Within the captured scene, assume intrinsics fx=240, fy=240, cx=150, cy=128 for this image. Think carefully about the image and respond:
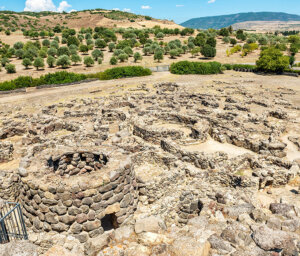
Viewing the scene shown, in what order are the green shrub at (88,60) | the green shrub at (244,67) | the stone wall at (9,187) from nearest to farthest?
the stone wall at (9,187)
the green shrub at (244,67)
the green shrub at (88,60)

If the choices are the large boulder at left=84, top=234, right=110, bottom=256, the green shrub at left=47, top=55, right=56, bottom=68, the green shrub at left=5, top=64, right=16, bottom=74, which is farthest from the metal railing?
the green shrub at left=47, top=55, right=56, bottom=68

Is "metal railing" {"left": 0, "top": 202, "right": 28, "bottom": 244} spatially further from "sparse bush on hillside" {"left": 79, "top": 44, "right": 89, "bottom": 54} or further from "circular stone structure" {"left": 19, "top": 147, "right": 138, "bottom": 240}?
"sparse bush on hillside" {"left": 79, "top": 44, "right": 89, "bottom": 54}

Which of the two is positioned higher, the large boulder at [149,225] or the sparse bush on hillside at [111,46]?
the sparse bush on hillside at [111,46]

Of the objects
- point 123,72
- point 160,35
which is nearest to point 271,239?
point 123,72

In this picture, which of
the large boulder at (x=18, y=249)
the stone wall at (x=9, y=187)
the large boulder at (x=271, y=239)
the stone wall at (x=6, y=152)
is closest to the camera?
the large boulder at (x=18, y=249)

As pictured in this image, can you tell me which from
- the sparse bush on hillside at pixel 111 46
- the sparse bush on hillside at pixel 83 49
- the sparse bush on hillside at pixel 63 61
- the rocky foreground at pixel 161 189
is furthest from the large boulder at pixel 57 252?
the sparse bush on hillside at pixel 111 46

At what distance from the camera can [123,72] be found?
183 ft

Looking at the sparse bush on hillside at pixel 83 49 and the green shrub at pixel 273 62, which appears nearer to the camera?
the green shrub at pixel 273 62

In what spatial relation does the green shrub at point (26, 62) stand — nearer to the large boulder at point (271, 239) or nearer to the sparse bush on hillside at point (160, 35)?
the sparse bush on hillside at point (160, 35)

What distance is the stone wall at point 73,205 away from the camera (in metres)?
8.51

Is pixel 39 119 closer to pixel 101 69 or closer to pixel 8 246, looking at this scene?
pixel 8 246

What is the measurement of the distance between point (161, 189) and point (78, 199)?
5.22m

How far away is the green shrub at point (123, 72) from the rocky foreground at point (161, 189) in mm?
30118

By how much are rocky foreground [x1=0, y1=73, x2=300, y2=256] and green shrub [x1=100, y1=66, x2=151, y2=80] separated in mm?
30118
